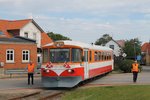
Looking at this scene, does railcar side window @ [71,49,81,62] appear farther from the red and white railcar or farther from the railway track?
the railway track

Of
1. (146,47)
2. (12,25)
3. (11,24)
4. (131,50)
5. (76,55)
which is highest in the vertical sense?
(11,24)

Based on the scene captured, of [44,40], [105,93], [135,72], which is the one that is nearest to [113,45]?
[44,40]

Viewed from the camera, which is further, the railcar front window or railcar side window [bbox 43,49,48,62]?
railcar side window [bbox 43,49,48,62]

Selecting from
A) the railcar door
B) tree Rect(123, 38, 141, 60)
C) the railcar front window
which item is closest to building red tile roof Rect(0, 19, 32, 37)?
tree Rect(123, 38, 141, 60)

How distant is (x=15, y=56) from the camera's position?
171ft

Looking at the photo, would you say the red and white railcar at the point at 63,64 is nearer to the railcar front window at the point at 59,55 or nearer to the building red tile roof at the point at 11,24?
the railcar front window at the point at 59,55

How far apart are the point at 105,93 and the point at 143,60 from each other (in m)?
96.4

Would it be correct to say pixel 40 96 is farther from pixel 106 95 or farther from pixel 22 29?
pixel 22 29

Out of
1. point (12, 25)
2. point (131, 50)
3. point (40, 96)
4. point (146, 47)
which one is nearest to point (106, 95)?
point (40, 96)

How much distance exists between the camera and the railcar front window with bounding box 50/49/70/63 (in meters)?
22.7

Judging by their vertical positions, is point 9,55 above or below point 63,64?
above

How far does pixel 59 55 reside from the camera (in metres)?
22.8

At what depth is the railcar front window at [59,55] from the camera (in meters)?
Answer: 22.7

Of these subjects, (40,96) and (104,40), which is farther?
(104,40)
